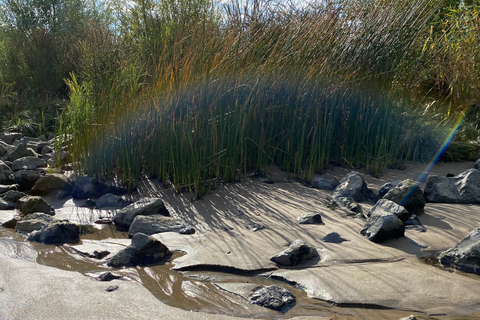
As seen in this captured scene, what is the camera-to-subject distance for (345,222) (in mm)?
3193

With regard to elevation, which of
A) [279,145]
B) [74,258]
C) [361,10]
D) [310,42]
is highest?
[361,10]

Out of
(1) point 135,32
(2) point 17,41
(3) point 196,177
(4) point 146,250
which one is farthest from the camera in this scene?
→ (2) point 17,41

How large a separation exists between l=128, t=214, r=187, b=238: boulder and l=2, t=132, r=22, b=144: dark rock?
5.30 meters

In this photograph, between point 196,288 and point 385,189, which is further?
point 385,189

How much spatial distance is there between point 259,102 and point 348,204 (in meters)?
1.35

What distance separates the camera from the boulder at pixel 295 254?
101 inches

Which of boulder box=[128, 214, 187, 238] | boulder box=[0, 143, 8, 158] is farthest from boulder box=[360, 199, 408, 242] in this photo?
boulder box=[0, 143, 8, 158]

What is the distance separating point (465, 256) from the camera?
251cm

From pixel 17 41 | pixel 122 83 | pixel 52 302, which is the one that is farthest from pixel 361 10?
pixel 17 41

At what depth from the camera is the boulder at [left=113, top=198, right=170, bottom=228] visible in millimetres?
3412

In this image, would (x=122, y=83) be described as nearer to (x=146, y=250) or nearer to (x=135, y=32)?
(x=146, y=250)

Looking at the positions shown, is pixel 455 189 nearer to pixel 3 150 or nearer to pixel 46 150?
pixel 46 150

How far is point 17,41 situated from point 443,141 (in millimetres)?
9450

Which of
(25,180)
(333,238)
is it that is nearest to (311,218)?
(333,238)
